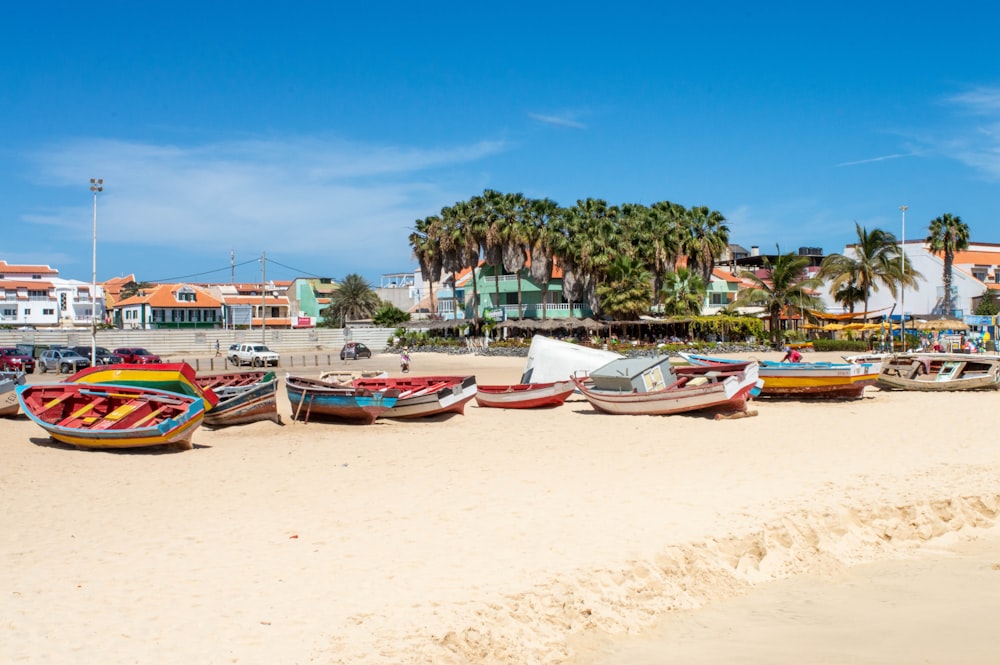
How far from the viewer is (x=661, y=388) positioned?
25141 millimetres

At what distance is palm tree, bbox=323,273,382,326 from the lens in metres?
99.2

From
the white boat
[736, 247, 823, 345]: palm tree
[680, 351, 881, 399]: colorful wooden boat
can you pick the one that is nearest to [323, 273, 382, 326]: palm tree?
[736, 247, 823, 345]: palm tree

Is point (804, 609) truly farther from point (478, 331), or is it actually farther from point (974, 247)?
point (974, 247)

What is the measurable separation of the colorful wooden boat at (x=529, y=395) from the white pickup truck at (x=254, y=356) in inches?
1240

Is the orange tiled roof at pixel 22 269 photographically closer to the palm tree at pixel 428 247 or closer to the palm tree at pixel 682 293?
the palm tree at pixel 428 247

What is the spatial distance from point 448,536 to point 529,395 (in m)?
15.2

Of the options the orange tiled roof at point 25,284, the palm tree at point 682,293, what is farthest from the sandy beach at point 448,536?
the orange tiled roof at point 25,284

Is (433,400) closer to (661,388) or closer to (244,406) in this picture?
(244,406)

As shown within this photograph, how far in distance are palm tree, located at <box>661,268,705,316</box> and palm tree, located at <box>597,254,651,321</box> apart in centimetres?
271

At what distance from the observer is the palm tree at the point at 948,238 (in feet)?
231

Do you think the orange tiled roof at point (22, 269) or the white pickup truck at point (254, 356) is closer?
the white pickup truck at point (254, 356)

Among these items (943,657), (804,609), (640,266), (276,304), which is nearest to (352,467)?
(804,609)

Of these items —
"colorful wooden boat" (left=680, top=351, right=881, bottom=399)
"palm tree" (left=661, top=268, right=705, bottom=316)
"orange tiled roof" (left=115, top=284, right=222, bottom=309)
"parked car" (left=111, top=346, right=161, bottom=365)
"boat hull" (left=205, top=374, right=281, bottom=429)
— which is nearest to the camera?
"boat hull" (left=205, top=374, right=281, bottom=429)

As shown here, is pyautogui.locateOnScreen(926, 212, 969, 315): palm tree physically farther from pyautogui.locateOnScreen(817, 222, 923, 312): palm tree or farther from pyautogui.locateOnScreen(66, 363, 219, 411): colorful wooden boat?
pyautogui.locateOnScreen(66, 363, 219, 411): colorful wooden boat
